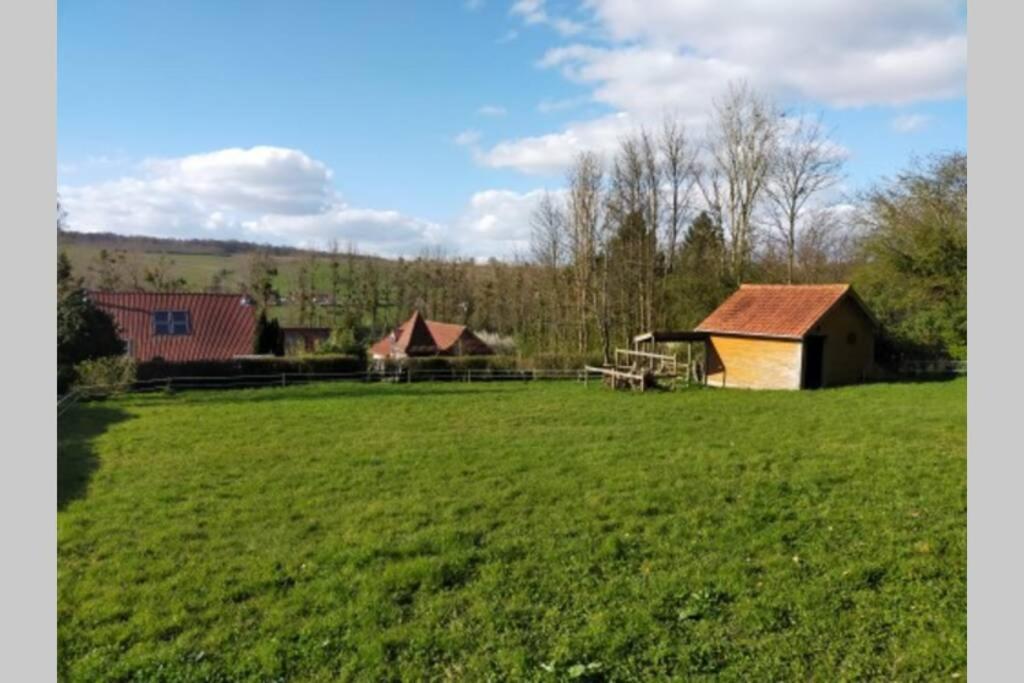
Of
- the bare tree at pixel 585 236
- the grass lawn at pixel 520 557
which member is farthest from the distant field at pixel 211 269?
the grass lawn at pixel 520 557

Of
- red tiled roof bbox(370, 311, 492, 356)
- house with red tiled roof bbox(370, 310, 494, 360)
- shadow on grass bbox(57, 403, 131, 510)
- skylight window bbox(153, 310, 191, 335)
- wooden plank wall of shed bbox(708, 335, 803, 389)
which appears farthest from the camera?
red tiled roof bbox(370, 311, 492, 356)

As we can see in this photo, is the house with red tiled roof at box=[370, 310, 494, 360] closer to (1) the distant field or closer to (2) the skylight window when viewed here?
(2) the skylight window

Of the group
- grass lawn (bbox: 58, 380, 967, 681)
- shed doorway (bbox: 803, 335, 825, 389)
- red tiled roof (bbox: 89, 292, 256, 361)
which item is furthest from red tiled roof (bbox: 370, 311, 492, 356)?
grass lawn (bbox: 58, 380, 967, 681)

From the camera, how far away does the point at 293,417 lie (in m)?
18.0

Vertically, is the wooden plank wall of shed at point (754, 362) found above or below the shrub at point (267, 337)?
below

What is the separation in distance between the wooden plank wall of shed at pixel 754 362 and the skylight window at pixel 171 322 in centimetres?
2577

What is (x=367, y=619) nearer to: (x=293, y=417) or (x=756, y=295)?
(x=293, y=417)

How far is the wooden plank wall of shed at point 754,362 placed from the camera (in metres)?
24.4

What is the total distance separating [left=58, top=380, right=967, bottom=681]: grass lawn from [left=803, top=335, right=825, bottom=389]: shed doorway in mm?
10526

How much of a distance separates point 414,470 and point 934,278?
2633 cm

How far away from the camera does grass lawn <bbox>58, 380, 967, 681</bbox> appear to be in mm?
5062

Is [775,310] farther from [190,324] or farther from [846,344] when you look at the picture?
[190,324]

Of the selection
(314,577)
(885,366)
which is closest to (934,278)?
(885,366)

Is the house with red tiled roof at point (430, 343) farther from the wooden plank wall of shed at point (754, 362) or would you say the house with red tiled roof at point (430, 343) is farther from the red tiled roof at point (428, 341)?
the wooden plank wall of shed at point (754, 362)
